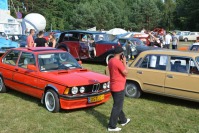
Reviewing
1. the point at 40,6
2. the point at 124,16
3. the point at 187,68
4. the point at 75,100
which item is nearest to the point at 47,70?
the point at 75,100

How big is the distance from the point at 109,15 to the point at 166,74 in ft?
192

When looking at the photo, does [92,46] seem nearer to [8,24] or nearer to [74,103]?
[74,103]

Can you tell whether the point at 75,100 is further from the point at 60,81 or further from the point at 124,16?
the point at 124,16

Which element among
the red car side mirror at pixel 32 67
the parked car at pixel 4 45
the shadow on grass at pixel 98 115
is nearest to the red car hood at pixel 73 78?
the red car side mirror at pixel 32 67

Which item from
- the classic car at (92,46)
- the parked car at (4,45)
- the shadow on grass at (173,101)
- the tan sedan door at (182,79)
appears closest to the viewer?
the tan sedan door at (182,79)

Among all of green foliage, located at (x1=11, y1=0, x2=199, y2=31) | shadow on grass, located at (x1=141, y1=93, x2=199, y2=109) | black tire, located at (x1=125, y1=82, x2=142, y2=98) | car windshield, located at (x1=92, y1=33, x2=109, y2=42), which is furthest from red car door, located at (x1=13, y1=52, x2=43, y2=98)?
green foliage, located at (x1=11, y1=0, x2=199, y2=31)

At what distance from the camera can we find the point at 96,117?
20.5ft

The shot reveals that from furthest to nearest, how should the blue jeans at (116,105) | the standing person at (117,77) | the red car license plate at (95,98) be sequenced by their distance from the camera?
the red car license plate at (95,98) < the blue jeans at (116,105) < the standing person at (117,77)

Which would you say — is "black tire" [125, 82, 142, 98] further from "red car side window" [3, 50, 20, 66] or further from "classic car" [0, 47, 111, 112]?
"red car side window" [3, 50, 20, 66]

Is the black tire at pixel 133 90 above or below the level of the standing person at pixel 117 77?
below

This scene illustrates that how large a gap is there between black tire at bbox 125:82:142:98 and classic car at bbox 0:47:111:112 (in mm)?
1194

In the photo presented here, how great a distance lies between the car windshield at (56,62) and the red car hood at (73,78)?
278 millimetres

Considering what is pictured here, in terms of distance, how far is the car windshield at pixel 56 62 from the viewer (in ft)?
22.9

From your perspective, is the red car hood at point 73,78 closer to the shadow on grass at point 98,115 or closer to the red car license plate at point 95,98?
the red car license plate at point 95,98
